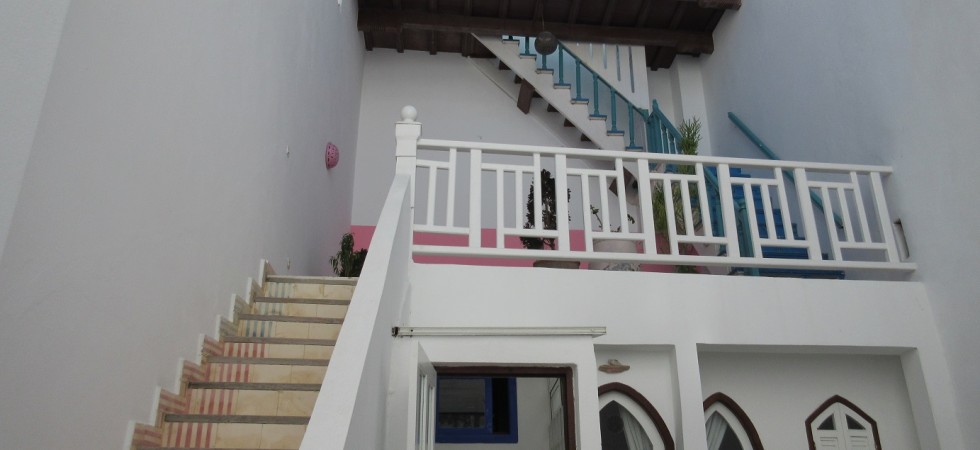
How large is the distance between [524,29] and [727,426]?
509 centimetres

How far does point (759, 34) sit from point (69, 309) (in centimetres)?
640

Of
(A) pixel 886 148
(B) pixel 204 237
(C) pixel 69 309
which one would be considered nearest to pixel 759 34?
(A) pixel 886 148

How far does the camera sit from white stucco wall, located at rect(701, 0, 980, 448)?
3750 mm

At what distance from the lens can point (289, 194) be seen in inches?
205

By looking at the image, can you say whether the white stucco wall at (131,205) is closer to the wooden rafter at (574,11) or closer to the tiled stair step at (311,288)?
the tiled stair step at (311,288)

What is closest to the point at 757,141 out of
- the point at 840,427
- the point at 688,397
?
the point at 840,427

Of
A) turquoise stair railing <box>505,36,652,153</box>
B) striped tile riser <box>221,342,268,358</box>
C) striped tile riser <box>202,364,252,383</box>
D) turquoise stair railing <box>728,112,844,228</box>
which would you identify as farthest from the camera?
turquoise stair railing <box>505,36,652,153</box>

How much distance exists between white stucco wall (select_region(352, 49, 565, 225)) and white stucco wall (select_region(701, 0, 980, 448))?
9.93 ft

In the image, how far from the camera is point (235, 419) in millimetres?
3023

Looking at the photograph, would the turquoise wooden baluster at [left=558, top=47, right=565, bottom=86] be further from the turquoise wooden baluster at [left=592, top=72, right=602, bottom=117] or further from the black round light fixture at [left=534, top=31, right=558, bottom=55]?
the black round light fixture at [left=534, top=31, right=558, bottom=55]

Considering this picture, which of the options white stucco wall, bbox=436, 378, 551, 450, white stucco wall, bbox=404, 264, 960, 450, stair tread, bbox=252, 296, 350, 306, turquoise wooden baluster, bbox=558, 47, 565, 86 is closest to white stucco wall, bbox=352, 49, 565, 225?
turquoise wooden baluster, bbox=558, 47, 565, 86

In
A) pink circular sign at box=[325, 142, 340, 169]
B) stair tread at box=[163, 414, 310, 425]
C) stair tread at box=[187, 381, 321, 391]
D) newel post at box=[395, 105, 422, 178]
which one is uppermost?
pink circular sign at box=[325, 142, 340, 169]

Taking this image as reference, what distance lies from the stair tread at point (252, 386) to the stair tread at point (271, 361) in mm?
132

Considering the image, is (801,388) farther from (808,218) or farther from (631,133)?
(631,133)
